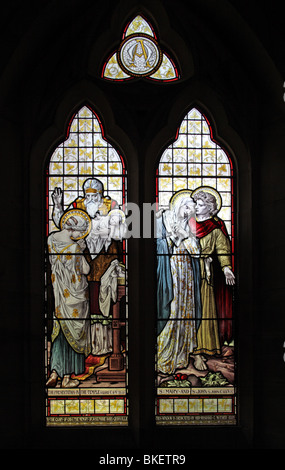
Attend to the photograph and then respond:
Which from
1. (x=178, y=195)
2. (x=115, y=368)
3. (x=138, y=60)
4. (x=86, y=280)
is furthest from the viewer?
(x=138, y=60)

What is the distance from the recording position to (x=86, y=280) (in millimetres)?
8461

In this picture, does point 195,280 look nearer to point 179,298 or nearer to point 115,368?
point 179,298

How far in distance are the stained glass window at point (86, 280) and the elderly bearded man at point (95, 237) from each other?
0.04 ft

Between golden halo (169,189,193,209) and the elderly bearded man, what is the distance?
62cm

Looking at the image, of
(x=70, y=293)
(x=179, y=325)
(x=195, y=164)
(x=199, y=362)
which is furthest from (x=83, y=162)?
(x=199, y=362)

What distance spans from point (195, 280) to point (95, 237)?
1.19m

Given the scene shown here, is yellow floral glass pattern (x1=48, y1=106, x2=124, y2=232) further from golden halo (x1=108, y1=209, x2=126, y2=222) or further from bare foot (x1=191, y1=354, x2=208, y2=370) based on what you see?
bare foot (x1=191, y1=354, x2=208, y2=370)

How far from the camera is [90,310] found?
27.6 ft

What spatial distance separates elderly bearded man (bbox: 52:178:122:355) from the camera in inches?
334

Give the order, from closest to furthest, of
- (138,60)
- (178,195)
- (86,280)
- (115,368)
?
(115,368) < (86,280) < (178,195) < (138,60)

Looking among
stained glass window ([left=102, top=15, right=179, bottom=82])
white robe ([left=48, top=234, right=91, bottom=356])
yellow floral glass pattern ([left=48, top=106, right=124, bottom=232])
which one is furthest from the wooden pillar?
stained glass window ([left=102, top=15, right=179, bottom=82])

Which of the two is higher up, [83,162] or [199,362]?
[83,162]

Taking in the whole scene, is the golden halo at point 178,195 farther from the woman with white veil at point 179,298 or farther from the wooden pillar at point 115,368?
the wooden pillar at point 115,368

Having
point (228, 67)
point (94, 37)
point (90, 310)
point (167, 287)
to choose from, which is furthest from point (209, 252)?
point (94, 37)
